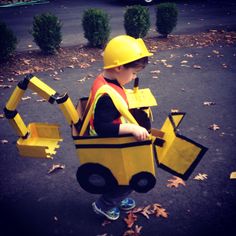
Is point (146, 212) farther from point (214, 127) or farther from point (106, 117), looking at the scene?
point (214, 127)

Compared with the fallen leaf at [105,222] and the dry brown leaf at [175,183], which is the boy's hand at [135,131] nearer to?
the fallen leaf at [105,222]

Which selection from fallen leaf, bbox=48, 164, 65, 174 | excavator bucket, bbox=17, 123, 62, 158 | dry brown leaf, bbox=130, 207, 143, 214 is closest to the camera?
excavator bucket, bbox=17, 123, 62, 158

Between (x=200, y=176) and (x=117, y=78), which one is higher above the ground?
(x=117, y=78)

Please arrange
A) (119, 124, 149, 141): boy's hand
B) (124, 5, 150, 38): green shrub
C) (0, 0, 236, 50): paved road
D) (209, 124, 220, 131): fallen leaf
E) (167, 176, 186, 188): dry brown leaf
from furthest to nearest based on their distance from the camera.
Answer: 1. (0, 0, 236, 50): paved road
2. (124, 5, 150, 38): green shrub
3. (209, 124, 220, 131): fallen leaf
4. (167, 176, 186, 188): dry brown leaf
5. (119, 124, 149, 141): boy's hand

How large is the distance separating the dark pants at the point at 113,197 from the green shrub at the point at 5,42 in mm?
5557

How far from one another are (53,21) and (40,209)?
563 centimetres

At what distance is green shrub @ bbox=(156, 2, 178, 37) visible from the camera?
8.45 m

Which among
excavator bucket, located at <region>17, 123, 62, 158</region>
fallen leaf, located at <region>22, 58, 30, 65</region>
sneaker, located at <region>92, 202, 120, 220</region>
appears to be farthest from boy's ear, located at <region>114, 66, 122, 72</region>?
fallen leaf, located at <region>22, 58, 30, 65</region>

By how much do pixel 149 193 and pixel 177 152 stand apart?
1074mm

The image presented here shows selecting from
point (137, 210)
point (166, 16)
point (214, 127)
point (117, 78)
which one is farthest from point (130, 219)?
point (166, 16)

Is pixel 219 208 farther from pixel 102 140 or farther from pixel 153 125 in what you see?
pixel 153 125

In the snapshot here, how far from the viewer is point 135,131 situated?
83.4 inches

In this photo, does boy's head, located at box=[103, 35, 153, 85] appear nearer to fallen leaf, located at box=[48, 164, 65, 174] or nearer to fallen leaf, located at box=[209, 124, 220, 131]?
fallen leaf, located at box=[48, 164, 65, 174]

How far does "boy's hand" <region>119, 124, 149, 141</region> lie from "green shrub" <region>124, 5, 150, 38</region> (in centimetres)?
674
